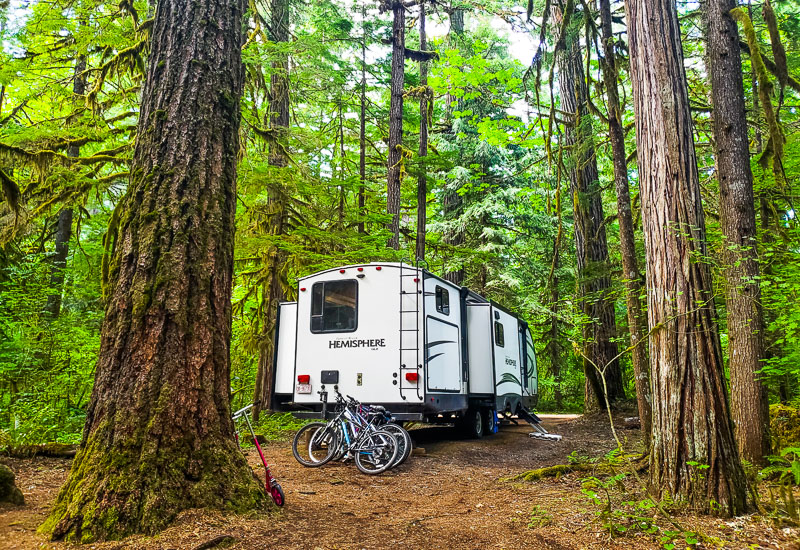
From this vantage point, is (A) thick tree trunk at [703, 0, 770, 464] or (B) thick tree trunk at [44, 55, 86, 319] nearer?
(A) thick tree trunk at [703, 0, 770, 464]

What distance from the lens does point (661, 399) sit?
4.15 metres

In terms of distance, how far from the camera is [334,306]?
27.8 ft

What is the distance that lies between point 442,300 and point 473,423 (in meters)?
2.98

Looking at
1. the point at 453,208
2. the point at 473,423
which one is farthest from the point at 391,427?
the point at 453,208

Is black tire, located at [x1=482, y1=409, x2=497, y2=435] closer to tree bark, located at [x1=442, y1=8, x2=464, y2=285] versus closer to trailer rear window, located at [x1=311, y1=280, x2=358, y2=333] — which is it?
trailer rear window, located at [x1=311, y1=280, x2=358, y2=333]

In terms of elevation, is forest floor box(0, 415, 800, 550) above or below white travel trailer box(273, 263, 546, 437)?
below

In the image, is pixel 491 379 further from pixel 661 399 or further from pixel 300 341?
pixel 661 399

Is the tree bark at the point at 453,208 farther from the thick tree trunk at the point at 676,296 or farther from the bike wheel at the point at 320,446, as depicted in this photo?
the thick tree trunk at the point at 676,296

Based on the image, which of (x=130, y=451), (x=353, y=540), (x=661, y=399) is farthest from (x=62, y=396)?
(x=661, y=399)

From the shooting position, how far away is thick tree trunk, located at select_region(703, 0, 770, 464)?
215 inches

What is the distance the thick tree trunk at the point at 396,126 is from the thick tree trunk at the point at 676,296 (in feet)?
23.8

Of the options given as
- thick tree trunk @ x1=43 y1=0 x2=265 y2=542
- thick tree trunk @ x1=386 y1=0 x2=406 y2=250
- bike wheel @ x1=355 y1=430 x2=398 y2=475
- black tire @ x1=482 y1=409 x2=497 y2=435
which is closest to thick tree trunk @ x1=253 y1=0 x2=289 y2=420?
thick tree trunk @ x1=386 y1=0 x2=406 y2=250

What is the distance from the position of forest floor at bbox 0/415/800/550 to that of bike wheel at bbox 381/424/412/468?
22 centimetres

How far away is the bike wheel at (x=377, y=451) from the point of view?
276 inches
